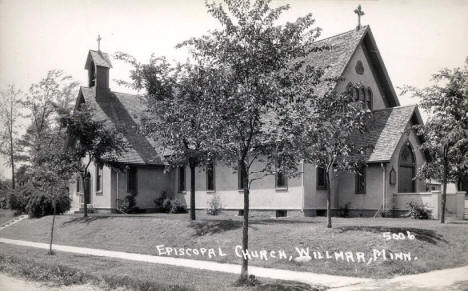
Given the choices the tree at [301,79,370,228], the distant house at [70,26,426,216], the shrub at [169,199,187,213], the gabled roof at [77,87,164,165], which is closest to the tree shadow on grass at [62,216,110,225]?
the distant house at [70,26,426,216]

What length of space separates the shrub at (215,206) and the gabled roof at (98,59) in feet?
47.0

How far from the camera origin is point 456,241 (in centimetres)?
1620

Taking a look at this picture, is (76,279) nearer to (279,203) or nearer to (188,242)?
(188,242)

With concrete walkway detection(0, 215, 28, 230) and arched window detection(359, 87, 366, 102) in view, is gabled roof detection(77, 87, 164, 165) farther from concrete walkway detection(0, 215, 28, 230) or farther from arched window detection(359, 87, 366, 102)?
arched window detection(359, 87, 366, 102)

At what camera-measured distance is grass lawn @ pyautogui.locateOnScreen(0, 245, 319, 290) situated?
451 inches

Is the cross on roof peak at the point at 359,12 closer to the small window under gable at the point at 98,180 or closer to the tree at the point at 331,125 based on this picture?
the tree at the point at 331,125

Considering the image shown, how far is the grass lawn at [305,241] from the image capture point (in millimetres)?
13925

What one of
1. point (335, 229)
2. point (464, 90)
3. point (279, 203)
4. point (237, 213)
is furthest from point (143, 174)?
point (464, 90)

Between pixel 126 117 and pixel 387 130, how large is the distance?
19.1m

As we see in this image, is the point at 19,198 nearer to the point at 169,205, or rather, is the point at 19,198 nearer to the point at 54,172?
the point at 169,205

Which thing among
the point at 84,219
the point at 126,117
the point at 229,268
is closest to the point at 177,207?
the point at 84,219

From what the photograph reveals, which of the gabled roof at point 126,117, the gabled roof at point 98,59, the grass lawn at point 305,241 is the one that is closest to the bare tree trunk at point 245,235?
the grass lawn at point 305,241

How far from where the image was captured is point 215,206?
30.6m

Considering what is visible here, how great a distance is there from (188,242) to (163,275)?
20.3 feet
